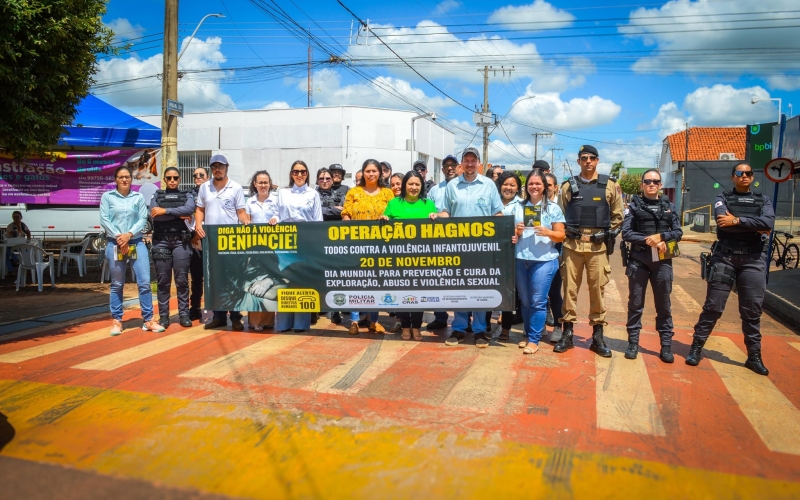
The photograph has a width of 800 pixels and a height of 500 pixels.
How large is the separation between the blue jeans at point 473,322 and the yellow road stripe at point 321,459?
8.54 feet

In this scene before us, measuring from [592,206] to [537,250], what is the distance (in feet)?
2.39

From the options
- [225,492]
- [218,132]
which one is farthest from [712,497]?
[218,132]

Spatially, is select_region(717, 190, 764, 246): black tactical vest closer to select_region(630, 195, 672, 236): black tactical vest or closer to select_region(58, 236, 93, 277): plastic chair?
select_region(630, 195, 672, 236): black tactical vest

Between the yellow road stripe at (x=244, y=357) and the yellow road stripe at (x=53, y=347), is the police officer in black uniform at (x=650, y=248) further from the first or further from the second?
the yellow road stripe at (x=53, y=347)

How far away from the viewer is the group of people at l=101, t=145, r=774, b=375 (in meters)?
5.68

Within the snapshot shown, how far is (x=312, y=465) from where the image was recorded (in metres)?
3.56

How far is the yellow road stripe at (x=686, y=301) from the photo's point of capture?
31.7ft

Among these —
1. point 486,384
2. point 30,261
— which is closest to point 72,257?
point 30,261

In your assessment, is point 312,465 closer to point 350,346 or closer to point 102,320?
point 350,346

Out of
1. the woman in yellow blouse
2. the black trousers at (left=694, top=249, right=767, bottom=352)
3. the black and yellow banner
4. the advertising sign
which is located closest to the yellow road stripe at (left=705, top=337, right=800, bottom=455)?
the black trousers at (left=694, top=249, right=767, bottom=352)

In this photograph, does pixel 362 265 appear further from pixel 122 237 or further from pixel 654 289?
pixel 654 289

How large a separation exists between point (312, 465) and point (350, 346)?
297cm

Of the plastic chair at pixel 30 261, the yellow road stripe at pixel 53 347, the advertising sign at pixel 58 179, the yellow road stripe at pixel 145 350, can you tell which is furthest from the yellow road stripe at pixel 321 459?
the advertising sign at pixel 58 179

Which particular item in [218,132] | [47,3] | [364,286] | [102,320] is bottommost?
[102,320]
